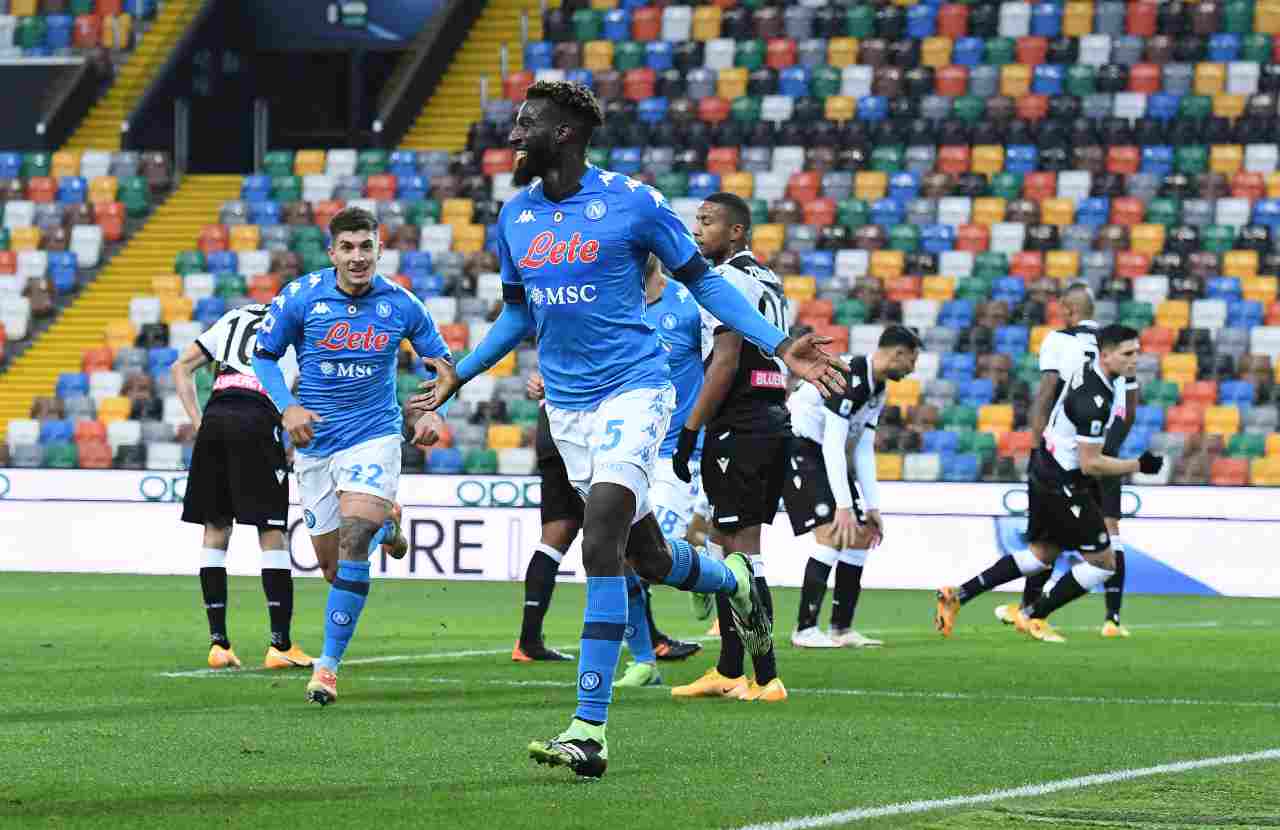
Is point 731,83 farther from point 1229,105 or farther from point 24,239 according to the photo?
point 24,239

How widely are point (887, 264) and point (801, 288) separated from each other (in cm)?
117

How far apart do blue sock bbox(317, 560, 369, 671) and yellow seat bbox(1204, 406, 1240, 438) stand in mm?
14970

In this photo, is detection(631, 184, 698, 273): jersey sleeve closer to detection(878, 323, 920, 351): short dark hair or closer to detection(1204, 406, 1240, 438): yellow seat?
detection(878, 323, 920, 351): short dark hair

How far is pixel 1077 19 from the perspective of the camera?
2927cm

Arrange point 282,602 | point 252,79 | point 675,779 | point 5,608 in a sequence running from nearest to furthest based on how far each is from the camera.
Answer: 1. point 675,779
2. point 282,602
3. point 5,608
4. point 252,79

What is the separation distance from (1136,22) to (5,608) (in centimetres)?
1761

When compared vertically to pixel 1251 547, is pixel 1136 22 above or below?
above

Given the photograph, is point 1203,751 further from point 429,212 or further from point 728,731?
point 429,212

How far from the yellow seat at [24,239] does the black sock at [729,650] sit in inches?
854

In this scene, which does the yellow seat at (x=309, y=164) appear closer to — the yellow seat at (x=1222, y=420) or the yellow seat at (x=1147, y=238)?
the yellow seat at (x=1147, y=238)

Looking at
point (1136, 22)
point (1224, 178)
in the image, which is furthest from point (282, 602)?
point (1136, 22)

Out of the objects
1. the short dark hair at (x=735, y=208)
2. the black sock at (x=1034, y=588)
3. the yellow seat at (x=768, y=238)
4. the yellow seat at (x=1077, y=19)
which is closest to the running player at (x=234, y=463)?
the short dark hair at (x=735, y=208)

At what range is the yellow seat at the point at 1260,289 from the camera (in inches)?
968

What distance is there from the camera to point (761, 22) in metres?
30.6
